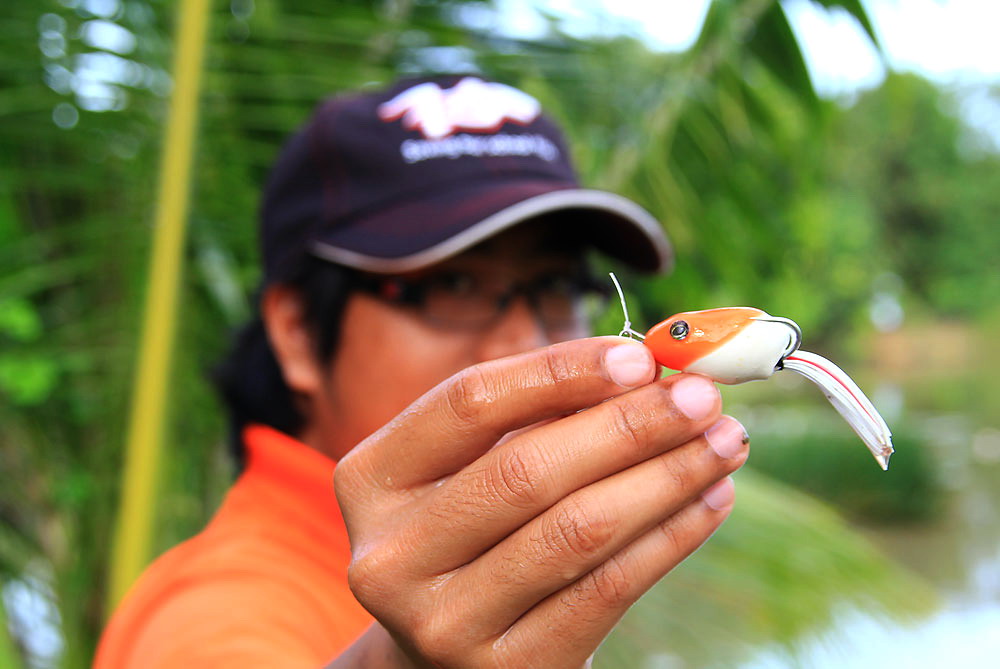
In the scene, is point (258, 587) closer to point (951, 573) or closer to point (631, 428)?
point (631, 428)

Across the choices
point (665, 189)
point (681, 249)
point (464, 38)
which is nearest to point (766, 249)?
point (681, 249)

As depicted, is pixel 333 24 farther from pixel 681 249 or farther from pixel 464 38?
pixel 681 249

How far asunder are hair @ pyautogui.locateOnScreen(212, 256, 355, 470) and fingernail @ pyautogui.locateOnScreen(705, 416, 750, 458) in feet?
2.04

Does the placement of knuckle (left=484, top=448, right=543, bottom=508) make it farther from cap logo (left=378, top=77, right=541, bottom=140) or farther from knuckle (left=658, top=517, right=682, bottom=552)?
cap logo (left=378, top=77, right=541, bottom=140)

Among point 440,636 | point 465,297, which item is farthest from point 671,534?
point 465,297

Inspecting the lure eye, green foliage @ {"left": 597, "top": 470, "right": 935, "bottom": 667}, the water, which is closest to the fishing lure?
the lure eye

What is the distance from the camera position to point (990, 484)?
1270 cm

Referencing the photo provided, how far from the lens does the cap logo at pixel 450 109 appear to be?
104 centimetres

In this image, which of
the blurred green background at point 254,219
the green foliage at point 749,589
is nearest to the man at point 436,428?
the blurred green background at point 254,219

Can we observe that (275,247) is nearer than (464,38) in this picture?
Yes

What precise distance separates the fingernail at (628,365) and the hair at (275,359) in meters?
0.60

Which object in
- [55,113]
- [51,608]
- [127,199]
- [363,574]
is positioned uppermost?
[363,574]

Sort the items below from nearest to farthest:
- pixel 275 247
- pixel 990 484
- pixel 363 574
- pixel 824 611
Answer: pixel 363 574
pixel 275 247
pixel 824 611
pixel 990 484

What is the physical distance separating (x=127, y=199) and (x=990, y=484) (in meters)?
14.1
